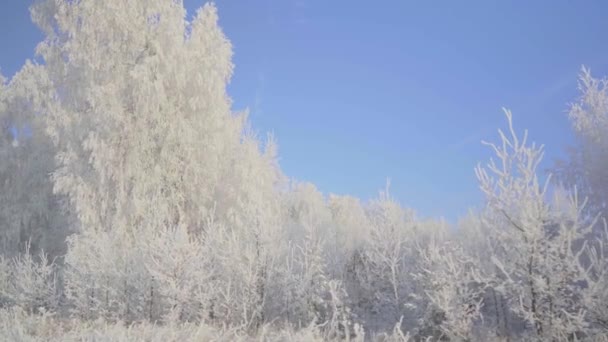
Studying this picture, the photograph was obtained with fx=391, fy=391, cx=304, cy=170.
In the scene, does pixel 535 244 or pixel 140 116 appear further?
pixel 140 116

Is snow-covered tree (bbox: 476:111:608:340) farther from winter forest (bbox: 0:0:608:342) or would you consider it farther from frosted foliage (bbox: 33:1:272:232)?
frosted foliage (bbox: 33:1:272:232)

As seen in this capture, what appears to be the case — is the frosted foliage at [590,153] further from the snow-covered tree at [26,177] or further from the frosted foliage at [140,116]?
the snow-covered tree at [26,177]

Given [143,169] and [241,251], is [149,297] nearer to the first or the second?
[241,251]

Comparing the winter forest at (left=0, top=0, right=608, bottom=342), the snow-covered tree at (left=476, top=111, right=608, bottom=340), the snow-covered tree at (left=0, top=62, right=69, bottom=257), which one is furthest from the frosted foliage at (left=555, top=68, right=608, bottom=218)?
the snow-covered tree at (left=0, top=62, right=69, bottom=257)

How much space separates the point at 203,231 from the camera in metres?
14.4

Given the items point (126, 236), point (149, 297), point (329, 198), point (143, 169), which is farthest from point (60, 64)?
point (329, 198)

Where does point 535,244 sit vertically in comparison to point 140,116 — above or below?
below

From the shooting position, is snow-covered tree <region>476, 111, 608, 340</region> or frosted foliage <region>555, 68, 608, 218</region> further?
frosted foliage <region>555, 68, 608, 218</region>

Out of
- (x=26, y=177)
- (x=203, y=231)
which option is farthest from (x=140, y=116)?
(x=26, y=177)

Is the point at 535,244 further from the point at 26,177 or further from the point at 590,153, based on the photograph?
the point at 26,177

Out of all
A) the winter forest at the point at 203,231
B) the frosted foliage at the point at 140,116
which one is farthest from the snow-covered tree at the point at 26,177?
the frosted foliage at the point at 140,116

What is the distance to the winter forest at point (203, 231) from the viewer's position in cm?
888

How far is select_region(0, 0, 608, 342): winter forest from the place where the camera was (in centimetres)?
888

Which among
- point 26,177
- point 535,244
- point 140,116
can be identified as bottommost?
point 535,244
